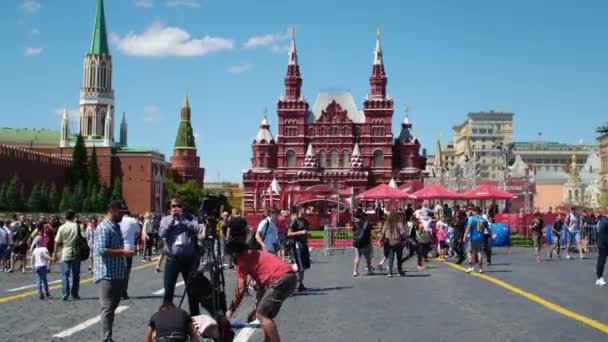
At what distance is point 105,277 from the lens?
9133 mm

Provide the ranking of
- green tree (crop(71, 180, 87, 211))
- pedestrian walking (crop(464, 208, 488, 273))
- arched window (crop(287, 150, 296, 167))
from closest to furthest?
pedestrian walking (crop(464, 208, 488, 273)) < arched window (crop(287, 150, 296, 167)) < green tree (crop(71, 180, 87, 211))

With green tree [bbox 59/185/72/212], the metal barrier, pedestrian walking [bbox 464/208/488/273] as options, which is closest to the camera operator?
pedestrian walking [bbox 464/208/488/273]

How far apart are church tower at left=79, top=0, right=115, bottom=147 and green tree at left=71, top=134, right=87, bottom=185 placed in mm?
30176

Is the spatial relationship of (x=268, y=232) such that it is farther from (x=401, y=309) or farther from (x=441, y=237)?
(x=441, y=237)

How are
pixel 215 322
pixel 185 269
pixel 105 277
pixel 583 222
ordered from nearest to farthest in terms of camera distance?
1. pixel 215 322
2. pixel 105 277
3. pixel 185 269
4. pixel 583 222

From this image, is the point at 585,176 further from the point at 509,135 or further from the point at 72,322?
the point at 72,322

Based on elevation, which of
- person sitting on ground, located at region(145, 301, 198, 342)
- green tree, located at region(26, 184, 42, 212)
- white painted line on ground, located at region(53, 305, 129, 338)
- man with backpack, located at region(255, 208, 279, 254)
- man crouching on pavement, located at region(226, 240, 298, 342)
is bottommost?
white painted line on ground, located at region(53, 305, 129, 338)

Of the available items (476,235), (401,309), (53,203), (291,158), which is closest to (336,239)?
(476,235)

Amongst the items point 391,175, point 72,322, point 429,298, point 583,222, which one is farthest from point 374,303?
point 391,175

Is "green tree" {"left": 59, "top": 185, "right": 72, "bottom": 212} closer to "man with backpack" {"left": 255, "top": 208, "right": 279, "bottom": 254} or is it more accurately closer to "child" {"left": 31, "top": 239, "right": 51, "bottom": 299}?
"child" {"left": 31, "top": 239, "right": 51, "bottom": 299}

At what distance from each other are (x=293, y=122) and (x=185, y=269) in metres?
79.3

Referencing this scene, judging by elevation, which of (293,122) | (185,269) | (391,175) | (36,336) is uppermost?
(293,122)

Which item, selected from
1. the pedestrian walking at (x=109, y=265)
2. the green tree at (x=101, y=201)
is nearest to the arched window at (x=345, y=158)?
the green tree at (x=101, y=201)

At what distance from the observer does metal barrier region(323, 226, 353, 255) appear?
31141 mm
